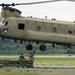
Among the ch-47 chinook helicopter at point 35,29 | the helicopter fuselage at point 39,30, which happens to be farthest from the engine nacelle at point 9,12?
the helicopter fuselage at point 39,30

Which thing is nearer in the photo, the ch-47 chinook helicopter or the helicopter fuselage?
the ch-47 chinook helicopter

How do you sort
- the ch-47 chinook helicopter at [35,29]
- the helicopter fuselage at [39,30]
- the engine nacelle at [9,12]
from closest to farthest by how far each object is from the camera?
the engine nacelle at [9,12]
the ch-47 chinook helicopter at [35,29]
the helicopter fuselage at [39,30]

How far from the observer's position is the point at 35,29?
39750mm

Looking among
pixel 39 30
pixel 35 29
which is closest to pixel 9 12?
pixel 35 29

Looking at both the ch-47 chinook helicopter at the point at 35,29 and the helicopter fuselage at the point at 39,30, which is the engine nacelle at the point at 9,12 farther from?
the helicopter fuselage at the point at 39,30

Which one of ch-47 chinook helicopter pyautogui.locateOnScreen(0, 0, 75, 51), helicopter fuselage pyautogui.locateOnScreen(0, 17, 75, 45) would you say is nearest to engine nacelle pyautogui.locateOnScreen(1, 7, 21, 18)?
ch-47 chinook helicopter pyautogui.locateOnScreen(0, 0, 75, 51)

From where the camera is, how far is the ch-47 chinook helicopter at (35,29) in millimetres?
38812

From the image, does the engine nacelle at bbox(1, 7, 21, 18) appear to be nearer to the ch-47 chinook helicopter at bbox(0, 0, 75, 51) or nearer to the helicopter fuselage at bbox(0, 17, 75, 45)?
the ch-47 chinook helicopter at bbox(0, 0, 75, 51)

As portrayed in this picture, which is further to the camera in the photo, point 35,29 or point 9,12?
point 35,29

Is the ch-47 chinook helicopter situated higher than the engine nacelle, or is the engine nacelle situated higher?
the engine nacelle

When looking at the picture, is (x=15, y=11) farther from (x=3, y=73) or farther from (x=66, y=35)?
(x=3, y=73)

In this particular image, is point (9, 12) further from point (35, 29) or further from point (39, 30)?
point (39, 30)

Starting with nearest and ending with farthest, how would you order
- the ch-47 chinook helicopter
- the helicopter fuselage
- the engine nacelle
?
1. the engine nacelle
2. the ch-47 chinook helicopter
3. the helicopter fuselage

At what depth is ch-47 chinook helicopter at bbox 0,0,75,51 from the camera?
127 ft
